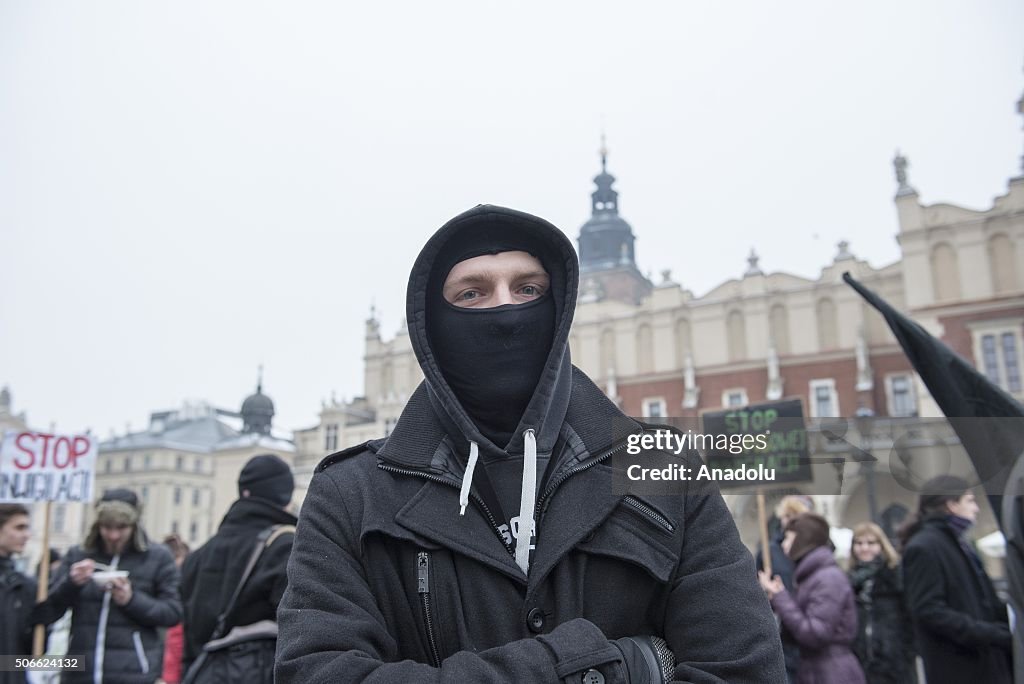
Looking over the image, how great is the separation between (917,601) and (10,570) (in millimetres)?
5003

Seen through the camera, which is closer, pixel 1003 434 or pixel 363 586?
pixel 363 586

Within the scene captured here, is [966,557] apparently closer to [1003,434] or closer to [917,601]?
[917,601]

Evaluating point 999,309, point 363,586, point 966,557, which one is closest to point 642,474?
point 363,586

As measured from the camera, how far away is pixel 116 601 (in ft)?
14.7

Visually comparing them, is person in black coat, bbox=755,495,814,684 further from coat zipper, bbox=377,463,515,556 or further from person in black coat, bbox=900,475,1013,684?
coat zipper, bbox=377,463,515,556

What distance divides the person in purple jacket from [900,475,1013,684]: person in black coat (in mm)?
566

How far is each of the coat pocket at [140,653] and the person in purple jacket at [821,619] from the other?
358cm

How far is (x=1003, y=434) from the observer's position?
2389 millimetres

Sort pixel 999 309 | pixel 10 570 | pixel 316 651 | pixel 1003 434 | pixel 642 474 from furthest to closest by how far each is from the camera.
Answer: pixel 999 309 → pixel 10 570 → pixel 1003 434 → pixel 642 474 → pixel 316 651

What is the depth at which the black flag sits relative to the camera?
235cm

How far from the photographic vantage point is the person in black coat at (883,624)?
4.65 meters

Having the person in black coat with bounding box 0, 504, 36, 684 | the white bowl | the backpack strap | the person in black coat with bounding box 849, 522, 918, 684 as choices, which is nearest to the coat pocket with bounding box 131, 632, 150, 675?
the white bowl

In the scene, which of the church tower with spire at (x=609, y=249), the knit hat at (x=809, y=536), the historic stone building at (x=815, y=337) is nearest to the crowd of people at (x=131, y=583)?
the knit hat at (x=809, y=536)

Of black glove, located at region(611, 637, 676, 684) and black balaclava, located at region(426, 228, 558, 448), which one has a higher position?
black balaclava, located at region(426, 228, 558, 448)
